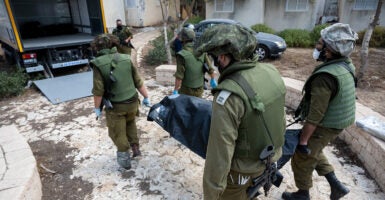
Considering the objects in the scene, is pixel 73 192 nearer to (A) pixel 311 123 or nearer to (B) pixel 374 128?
(A) pixel 311 123

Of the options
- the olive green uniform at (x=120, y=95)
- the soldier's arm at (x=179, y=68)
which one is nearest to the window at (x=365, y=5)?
the soldier's arm at (x=179, y=68)

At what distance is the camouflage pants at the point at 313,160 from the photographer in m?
2.21

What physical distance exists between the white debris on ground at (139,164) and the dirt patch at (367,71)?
2.49 meters

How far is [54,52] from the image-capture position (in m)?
6.85

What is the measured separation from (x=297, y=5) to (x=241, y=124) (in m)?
12.3

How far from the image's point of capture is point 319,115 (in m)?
2.02

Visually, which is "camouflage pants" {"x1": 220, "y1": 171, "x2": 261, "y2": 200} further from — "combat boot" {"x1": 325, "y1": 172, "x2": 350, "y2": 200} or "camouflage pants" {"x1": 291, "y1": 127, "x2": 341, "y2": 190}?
"combat boot" {"x1": 325, "y1": 172, "x2": 350, "y2": 200}

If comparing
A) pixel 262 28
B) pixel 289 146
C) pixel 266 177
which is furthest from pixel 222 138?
pixel 262 28

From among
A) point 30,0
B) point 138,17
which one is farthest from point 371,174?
point 138,17

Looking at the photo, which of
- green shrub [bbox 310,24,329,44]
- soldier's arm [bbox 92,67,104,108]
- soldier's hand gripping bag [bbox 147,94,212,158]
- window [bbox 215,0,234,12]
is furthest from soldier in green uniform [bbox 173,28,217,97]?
window [bbox 215,0,234,12]

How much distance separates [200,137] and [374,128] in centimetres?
218

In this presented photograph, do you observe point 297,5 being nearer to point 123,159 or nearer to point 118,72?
point 118,72

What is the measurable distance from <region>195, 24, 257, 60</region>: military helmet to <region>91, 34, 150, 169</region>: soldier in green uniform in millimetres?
1628

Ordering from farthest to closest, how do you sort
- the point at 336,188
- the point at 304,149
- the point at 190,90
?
1. the point at 190,90
2. the point at 336,188
3. the point at 304,149
